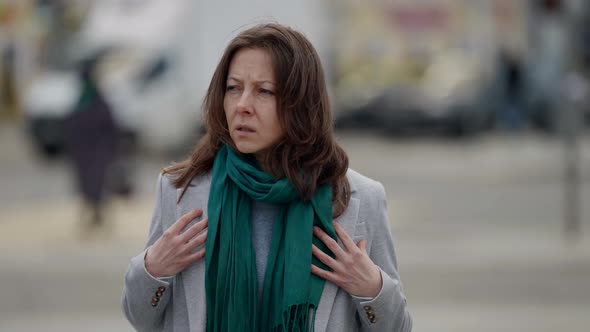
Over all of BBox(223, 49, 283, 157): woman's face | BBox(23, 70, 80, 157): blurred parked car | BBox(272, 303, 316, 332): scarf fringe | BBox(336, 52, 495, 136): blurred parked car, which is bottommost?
BBox(336, 52, 495, 136): blurred parked car

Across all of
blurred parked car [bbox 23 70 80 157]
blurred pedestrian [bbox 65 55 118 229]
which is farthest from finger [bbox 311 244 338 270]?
blurred parked car [bbox 23 70 80 157]

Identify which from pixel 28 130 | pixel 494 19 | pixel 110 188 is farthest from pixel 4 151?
pixel 110 188

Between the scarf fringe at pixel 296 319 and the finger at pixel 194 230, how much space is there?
0.28 m

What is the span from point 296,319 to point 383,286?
9.6 inches

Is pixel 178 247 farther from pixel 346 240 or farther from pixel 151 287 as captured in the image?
pixel 346 240

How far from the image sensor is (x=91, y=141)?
43.7 feet

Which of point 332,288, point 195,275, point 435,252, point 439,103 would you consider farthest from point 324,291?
point 439,103

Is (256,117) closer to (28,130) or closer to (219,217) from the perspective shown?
(219,217)

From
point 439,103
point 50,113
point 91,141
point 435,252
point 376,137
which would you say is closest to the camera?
point 435,252

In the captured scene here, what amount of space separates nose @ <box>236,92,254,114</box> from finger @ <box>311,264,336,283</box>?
0.39m

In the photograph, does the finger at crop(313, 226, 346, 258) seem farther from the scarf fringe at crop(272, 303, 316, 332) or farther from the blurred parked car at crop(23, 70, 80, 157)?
the blurred parked car at crop(23, 70, 80, 157)

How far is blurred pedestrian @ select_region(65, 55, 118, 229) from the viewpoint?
1317 cm

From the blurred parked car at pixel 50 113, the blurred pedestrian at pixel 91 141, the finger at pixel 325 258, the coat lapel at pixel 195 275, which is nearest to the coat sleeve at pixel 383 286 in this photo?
the finger at pixel 325 258

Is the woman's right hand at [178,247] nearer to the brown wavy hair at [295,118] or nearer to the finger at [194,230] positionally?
the finger at [194,230]
